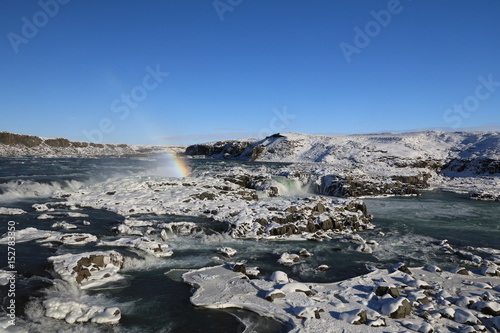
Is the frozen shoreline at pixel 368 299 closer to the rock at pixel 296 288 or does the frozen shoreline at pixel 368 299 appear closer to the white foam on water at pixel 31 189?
the rock at pixel 296 288

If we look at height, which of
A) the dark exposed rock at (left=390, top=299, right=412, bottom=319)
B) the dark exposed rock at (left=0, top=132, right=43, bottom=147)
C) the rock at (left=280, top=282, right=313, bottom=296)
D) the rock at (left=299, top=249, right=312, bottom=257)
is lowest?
the rock at (left=299, top=249, right=312, bottom=257)

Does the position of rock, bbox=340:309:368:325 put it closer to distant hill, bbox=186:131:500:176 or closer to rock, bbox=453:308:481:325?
rock, bbox=453:308:481:325


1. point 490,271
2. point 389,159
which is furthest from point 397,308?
point 389,159

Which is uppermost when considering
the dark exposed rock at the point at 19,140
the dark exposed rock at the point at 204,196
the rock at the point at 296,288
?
the dark exposed rock at the point at 19,140

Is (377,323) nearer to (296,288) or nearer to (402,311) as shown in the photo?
(402,311)

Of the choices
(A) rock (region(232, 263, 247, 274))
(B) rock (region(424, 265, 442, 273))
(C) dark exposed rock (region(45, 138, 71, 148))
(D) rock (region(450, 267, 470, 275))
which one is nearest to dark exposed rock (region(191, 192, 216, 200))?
(A) rock (region(232, 263, 247, 274))

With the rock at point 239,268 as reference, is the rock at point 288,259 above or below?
below

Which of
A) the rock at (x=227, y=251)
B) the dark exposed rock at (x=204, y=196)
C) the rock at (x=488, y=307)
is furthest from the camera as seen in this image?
the dark exposed rock at (x=204, y=196)

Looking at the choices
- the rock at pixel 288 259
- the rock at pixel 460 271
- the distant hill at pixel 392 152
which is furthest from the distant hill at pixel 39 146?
the rock at pixel 460 271

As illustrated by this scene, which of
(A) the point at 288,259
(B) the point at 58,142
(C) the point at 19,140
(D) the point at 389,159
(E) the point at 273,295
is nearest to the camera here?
(E) the point at 273,295

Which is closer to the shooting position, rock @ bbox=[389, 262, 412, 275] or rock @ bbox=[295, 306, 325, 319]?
rock @ bbox=[295, 306, 325, 319]

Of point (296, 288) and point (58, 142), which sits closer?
point (296, 288)

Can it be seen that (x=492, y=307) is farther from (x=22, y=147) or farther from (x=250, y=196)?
(x=22, y=147)

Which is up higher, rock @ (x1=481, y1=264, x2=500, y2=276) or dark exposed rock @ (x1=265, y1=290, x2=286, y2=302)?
dark exposed rock @ (x1=265, y1=290, x2=286, y2=302)
